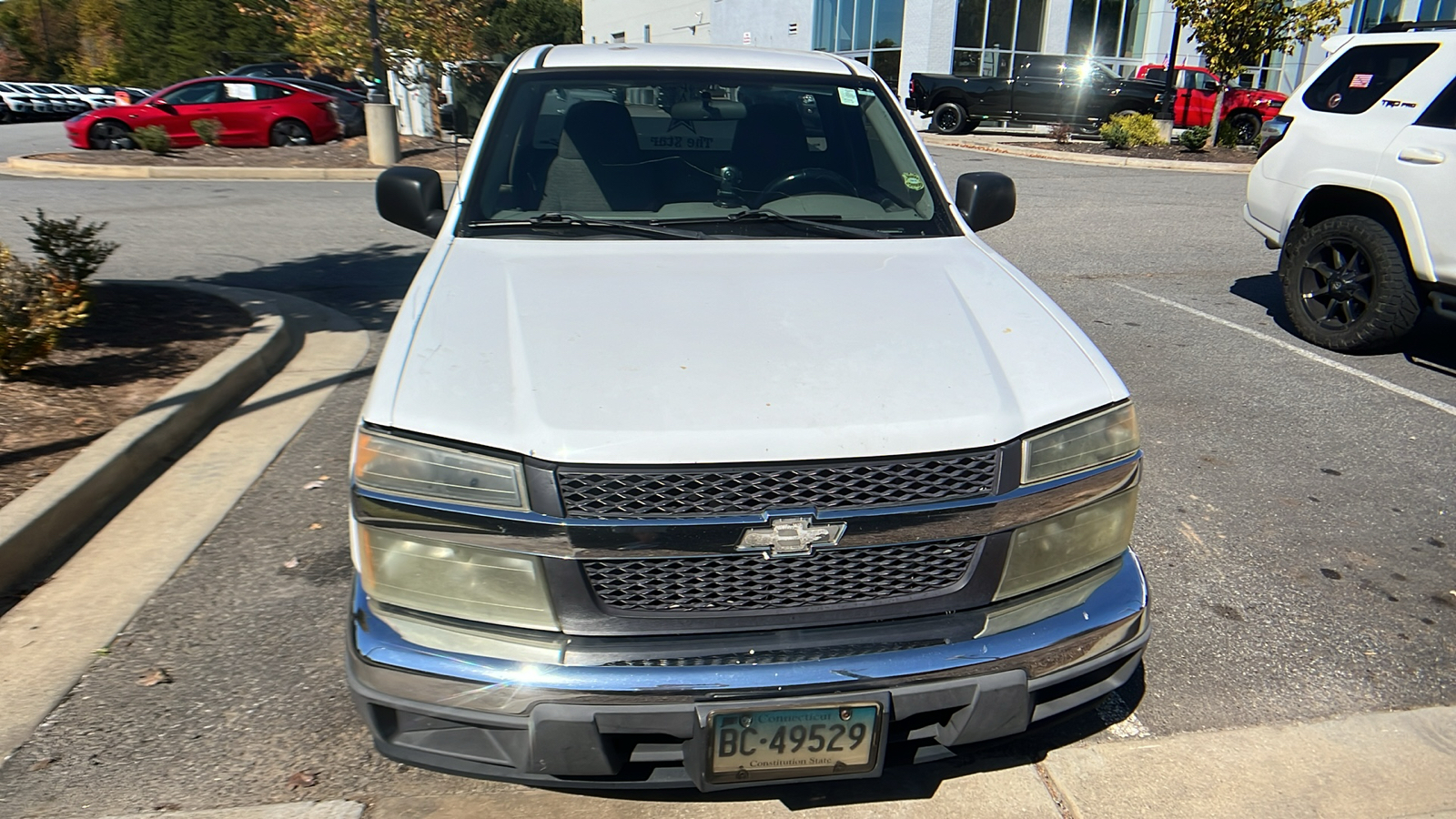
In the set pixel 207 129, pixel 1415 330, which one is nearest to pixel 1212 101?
pixel 1415 330

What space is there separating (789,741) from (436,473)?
91 cm

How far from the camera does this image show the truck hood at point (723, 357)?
2092 millimetres

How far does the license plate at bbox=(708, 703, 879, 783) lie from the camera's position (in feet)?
6.63

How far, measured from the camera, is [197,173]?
14484 mm

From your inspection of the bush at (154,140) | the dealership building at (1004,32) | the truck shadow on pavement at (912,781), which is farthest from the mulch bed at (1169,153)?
the truck shadow on pavement at (912,781)

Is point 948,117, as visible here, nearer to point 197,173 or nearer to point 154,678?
point 197,173

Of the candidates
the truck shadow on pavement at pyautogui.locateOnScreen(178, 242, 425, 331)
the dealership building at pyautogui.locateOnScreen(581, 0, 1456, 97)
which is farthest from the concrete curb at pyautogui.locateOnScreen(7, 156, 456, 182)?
the dealership building at pyautogui.locateOnScreen(581, 0, 1456, 97)

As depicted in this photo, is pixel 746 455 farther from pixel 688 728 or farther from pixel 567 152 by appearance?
pixel 567 152

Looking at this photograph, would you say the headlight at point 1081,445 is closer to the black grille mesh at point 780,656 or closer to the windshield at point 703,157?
the black grille mesh at point 780,656

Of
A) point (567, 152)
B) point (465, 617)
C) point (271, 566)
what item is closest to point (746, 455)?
point (465, 617)

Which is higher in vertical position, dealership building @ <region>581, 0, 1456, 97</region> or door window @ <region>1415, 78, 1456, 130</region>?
dealership building @ <region>581, 0, 1456, 97</region>

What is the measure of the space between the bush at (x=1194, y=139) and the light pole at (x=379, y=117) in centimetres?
1470

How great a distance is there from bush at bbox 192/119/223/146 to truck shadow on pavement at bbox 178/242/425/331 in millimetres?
9648

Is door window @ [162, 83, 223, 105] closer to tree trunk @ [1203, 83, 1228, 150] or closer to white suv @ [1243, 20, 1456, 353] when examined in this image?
white suv @ [1243, 20, 1456, 353]
